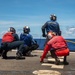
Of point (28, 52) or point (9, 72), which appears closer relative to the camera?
point (9, 72)

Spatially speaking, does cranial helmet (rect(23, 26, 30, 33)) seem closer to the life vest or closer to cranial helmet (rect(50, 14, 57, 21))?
the life vest

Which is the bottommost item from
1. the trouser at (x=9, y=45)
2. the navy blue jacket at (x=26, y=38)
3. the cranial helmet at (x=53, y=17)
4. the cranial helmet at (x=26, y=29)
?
the trouser at (x=9, y=45)

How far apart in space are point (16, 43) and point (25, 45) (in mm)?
1166

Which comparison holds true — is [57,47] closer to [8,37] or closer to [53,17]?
[53,17]

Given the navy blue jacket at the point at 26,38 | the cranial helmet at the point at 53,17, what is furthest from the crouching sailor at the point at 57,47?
the navy blue jacket at the point at 26,38

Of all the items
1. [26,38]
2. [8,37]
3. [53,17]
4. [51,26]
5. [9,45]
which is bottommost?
[9,45]

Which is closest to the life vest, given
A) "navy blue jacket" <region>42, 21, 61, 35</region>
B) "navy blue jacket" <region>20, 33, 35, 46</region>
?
"navy blue jacket" <region>20, 33, 35, 46</region>

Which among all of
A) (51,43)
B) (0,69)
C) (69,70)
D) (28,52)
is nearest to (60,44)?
(51,43)

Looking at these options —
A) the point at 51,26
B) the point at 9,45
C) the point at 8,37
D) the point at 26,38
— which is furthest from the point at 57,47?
the point at 26,38

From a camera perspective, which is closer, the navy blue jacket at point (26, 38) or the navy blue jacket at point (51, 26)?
the navy blue jacket at point (51, 26)

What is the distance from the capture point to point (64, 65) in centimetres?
1166

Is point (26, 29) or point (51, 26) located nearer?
point (51, 26)

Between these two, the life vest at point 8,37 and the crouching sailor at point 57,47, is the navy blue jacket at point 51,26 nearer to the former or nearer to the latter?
the life vest at point 8,37

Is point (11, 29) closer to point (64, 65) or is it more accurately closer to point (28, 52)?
point (28, 52)
